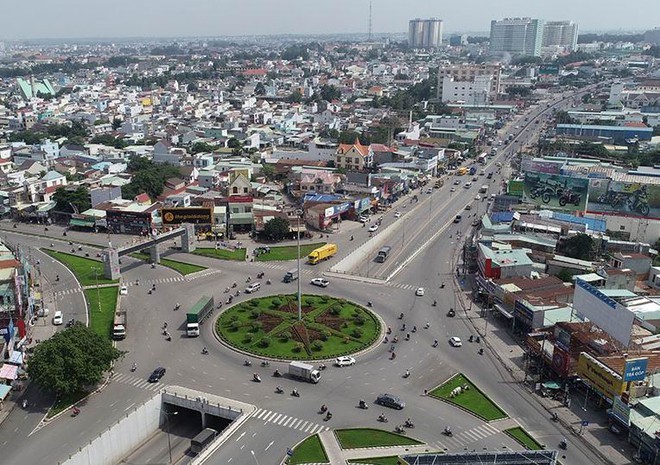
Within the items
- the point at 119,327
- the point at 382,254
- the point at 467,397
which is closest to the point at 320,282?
the point at 382,254

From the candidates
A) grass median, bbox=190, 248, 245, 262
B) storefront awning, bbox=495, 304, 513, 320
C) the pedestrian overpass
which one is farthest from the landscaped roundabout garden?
the pedestrian overpass

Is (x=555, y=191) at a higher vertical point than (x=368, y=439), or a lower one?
higher

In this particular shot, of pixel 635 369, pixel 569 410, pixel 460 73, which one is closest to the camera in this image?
pixel 635 369

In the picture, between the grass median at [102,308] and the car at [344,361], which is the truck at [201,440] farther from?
the grass median at [102,308]

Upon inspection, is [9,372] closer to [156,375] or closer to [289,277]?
[156,375]

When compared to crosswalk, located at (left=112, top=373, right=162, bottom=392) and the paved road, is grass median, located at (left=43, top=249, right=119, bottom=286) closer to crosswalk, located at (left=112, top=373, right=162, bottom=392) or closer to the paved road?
the paved road

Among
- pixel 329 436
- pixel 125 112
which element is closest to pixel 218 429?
pixel 329 436
